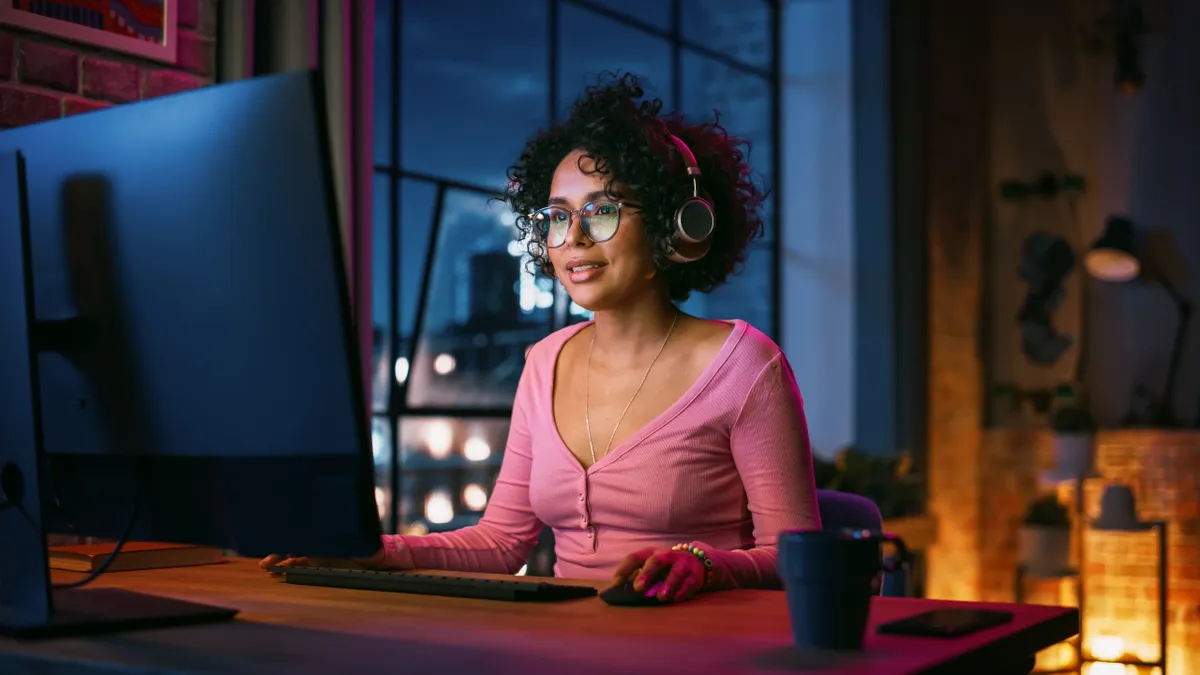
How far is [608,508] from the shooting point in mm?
1729

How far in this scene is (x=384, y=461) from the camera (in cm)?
371

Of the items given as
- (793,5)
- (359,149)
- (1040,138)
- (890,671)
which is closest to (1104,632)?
(1040,138)

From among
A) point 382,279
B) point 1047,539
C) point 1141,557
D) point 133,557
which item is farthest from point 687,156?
point 1141,557

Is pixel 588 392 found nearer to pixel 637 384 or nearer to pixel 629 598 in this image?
pixel 637 384

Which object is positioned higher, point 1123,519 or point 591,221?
point 591,221

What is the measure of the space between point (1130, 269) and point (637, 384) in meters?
4.03

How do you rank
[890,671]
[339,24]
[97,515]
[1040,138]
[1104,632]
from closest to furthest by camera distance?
[890,671] < [97,515] < [339,24] < [1104,632] < [1040,138]

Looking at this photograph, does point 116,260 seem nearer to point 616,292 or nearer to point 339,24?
point 616,292

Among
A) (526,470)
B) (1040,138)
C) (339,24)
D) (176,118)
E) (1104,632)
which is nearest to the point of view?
(176,118)

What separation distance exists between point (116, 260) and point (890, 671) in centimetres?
72

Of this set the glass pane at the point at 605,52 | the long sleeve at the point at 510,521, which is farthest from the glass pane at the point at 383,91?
the long sleeve at the point at 510,521

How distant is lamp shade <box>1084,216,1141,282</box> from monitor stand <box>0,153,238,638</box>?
15.6 feet

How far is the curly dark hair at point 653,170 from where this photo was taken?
179cm

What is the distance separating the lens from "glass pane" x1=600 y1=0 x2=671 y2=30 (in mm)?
4941
